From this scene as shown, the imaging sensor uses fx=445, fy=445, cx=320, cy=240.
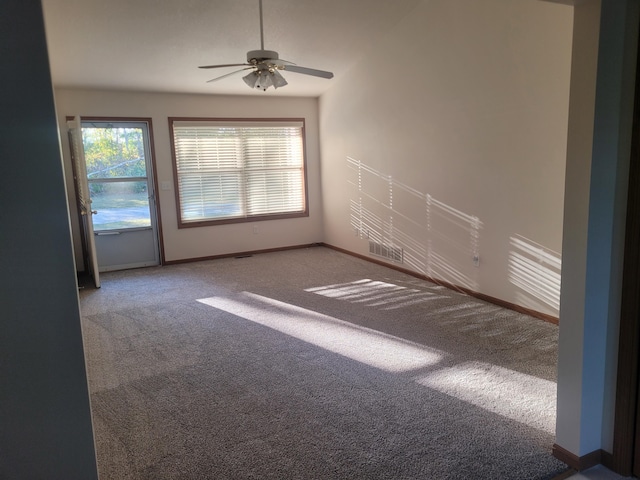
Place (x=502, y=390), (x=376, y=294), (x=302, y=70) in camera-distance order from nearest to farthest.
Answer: (x=502, y=390), (x=302, y=70), (x=376, y=294)

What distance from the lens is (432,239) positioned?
5.11 metres

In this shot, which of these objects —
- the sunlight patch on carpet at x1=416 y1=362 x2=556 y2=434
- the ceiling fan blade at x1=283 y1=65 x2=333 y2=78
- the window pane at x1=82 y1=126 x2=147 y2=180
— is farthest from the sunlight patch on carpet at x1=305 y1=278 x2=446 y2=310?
the window pane at x1=82 y1=126 x2=147 y2=180

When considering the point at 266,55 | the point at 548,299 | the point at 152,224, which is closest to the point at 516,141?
the point at 548,299

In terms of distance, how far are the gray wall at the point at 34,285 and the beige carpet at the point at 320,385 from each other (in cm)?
90

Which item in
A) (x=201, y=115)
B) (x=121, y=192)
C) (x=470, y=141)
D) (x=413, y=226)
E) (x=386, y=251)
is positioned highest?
(x=201, y=115)

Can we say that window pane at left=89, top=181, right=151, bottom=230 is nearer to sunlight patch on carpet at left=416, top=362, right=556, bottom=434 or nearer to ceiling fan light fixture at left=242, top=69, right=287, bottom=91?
ceiling fan light fixture at left=242, top=69, right=287, bottom=91

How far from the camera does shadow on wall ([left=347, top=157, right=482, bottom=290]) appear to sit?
4.70m

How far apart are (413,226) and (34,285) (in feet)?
15.1

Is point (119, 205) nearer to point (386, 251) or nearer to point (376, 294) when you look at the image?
point (386, 251)

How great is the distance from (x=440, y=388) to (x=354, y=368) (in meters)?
0.60

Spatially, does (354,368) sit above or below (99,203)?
below

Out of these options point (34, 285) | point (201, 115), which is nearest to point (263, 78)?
point (34, 285)

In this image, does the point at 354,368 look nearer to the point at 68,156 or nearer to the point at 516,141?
the point at 516,141

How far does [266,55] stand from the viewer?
344 cm
